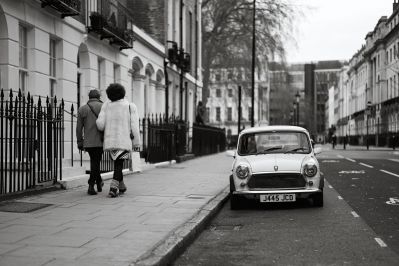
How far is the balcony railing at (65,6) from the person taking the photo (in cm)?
1312

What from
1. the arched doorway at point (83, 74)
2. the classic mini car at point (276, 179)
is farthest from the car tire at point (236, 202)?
the arched doorway at point (83, 74)

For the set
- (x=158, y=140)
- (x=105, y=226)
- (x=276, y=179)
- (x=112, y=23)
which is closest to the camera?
(x=105, y=226)

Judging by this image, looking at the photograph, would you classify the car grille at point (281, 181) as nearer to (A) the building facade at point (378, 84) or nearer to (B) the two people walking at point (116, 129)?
(B) the two people walking at point (116, 129)

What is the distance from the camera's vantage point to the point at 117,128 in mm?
9484

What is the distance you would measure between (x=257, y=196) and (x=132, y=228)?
3307 mm

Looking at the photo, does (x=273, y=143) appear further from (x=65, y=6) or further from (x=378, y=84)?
(x=378, y=84)

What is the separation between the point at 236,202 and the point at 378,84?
204 feet

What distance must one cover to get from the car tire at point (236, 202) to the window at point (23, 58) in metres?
5.69

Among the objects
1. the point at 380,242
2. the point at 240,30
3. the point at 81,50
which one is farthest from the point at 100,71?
the point at 240,30

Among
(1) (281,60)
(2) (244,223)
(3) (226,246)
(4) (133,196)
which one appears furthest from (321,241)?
(1) (281,60)

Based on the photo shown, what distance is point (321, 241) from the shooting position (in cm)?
678

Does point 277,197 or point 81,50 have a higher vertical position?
point 81,50

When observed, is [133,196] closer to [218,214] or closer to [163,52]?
[218,214]

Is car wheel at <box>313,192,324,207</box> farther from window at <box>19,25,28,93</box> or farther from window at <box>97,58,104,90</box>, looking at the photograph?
window at <box>97,58,104,90</box>
